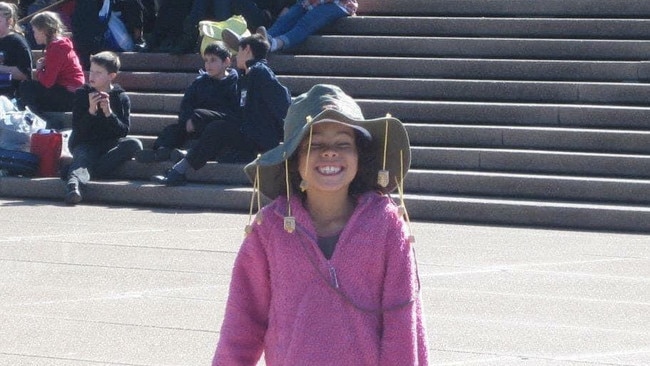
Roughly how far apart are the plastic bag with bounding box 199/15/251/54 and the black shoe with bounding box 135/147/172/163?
161cm

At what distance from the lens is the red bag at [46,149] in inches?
533

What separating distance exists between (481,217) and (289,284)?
8.17 meters

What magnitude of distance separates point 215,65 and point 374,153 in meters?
9.60

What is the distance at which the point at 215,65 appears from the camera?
13258mm

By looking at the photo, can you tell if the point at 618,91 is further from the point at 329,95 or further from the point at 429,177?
the point at 329,95

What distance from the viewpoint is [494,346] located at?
677 centimetres

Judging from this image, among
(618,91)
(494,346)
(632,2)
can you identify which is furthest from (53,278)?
(632,2)

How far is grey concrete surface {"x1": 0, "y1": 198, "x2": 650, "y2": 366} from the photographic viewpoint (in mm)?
6723

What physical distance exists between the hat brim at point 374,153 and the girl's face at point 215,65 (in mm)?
9518

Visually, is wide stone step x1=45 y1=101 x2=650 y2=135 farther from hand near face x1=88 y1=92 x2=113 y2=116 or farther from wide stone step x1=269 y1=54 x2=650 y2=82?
hand near face x1=88 y1=92 x2=113 y2=116

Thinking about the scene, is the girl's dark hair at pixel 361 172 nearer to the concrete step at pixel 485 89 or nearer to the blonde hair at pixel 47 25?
the concrete step at pixel 485 89

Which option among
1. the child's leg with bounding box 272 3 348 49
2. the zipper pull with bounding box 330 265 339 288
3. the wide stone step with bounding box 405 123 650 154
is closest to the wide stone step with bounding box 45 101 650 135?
the wide stone step with bounding box 405 123 650 154

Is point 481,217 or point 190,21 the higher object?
point 190,21

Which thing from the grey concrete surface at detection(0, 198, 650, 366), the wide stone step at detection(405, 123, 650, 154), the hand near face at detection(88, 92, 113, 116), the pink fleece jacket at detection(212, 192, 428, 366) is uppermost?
the hand near face at detection(88, 92, 113, 116)
